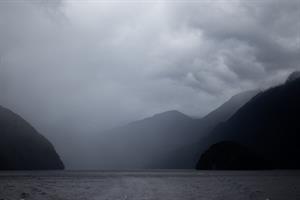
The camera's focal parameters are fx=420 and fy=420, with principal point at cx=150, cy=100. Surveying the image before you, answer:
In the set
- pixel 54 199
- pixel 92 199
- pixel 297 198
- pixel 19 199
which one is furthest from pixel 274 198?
pixel 19 199

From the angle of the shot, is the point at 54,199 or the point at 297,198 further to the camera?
the point at 54,199

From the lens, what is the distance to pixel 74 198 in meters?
81.3

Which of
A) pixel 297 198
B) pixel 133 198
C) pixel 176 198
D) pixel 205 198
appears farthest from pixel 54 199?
pixel 297 198

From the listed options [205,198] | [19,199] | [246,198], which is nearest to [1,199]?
[19,199]

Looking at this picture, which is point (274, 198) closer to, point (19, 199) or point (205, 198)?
point (205, 198)

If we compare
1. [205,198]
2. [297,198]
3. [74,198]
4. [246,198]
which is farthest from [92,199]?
[297,198]

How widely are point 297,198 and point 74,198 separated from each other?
41348 mm

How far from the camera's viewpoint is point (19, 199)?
8069 centimetres

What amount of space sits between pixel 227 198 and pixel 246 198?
357 cm

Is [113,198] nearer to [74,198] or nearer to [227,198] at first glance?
[74,198]

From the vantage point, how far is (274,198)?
7775cm

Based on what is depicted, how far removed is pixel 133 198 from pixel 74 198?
37.4 ft

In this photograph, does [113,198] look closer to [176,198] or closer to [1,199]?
[176,198]

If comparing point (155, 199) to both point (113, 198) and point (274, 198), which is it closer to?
point (113, 198)
